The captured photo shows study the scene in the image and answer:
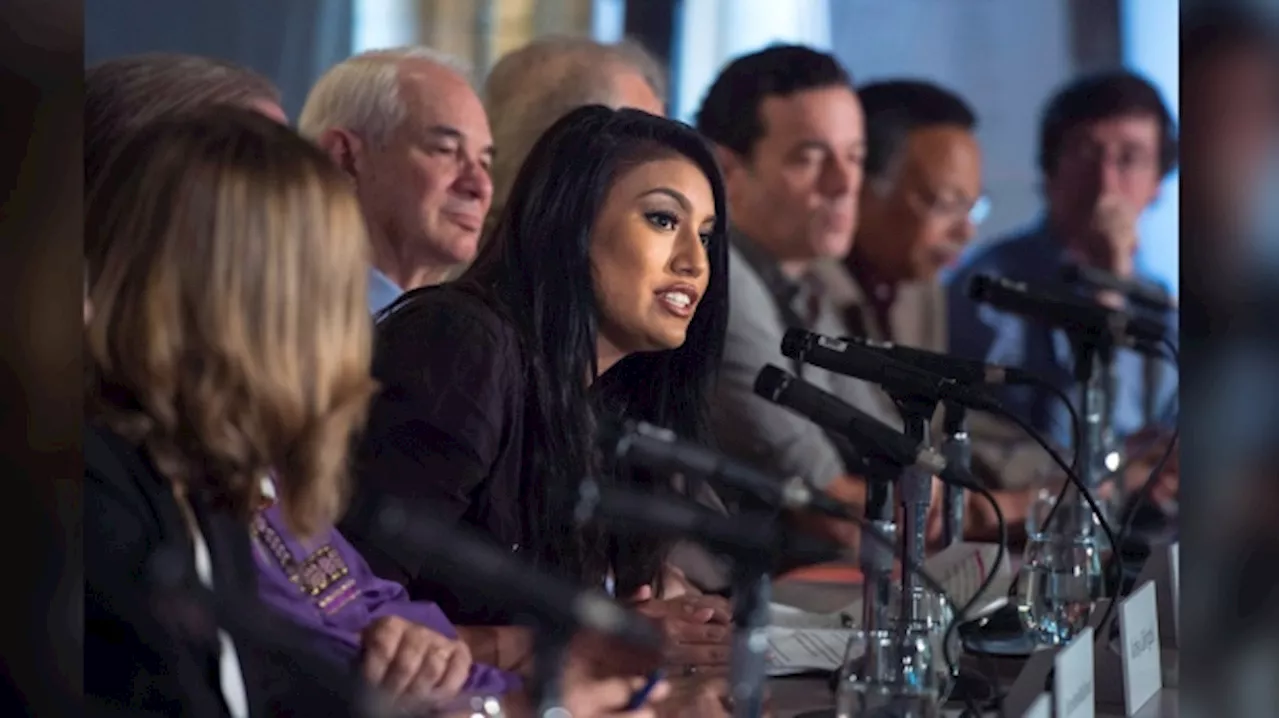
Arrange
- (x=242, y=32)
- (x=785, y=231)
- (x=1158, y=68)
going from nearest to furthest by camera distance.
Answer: (x=242, y=32)
(x=785, y=231)
(x=1158, y=68)

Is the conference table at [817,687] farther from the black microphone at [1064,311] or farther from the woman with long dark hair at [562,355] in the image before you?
the black microphone at [1064,311]

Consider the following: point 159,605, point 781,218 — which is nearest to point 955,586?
point 781,218

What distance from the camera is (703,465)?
180 centimetres

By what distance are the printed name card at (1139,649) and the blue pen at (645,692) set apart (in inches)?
23.9

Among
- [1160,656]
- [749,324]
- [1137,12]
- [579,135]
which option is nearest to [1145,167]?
[1137,12]

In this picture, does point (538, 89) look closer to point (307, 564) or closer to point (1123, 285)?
point (307, 564)

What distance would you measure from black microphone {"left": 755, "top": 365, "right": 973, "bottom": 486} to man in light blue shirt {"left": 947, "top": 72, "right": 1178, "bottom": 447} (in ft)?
3.04

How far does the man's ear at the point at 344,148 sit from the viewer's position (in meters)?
1.67

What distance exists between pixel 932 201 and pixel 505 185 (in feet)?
3.53

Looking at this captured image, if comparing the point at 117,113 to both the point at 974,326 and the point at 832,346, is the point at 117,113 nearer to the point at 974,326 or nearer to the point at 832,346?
the point at 832,346

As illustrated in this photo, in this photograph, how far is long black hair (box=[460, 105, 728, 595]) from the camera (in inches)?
71.1

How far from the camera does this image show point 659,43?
2.01m

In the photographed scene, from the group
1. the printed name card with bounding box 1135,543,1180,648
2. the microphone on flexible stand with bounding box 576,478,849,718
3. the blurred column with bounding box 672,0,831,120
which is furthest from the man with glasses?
the microphone on flexible stand with bounding box 576,478,849,718

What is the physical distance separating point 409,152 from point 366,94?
7cm
